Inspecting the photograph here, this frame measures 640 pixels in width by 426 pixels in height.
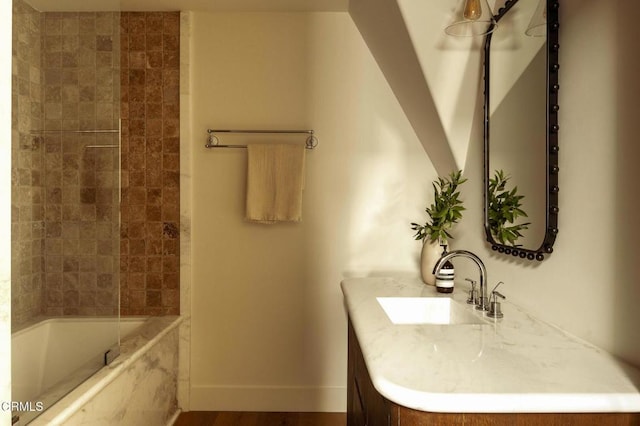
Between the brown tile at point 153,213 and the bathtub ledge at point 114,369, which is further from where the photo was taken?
the brown tile at point 153,213

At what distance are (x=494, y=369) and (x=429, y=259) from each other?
3.85 ft

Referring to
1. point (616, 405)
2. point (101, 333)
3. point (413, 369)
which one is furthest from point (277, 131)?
point (616, 405)

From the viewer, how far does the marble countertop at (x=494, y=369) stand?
2.98ft

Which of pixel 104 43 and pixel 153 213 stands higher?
pixel 104 43

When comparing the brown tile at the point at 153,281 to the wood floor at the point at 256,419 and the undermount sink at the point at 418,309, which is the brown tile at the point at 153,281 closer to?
the wood floor at the point at 256,419

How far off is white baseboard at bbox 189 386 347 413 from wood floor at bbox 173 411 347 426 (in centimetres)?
4

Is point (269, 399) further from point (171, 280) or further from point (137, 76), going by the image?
point (137, 76)

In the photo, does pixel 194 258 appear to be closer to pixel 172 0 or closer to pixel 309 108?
pixel 309 108

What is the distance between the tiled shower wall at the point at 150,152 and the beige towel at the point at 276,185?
0.48 meters

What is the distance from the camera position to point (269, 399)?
281 cm

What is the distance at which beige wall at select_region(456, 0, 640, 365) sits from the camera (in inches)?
43.1

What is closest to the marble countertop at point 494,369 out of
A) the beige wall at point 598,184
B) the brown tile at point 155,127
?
the beige wall at point 598,184

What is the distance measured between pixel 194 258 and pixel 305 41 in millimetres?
1471

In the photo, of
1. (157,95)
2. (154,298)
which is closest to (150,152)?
(157,95)
